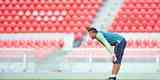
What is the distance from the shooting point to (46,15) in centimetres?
1594

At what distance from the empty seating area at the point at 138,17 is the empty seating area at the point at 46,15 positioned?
0.99m

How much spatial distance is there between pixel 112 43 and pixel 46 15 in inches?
328

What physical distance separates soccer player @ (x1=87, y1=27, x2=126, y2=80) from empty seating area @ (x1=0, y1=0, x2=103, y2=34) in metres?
6.98

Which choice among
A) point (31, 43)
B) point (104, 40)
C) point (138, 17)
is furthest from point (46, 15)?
point (104, 40)

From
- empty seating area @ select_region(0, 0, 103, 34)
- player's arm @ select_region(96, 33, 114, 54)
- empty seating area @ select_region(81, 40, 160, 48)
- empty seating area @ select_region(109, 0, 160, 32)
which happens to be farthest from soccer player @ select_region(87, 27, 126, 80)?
empty seating area @ select_region(0, 0, 103, 34)

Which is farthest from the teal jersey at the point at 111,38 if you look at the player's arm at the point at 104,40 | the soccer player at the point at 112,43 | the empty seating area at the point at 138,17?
the empty seating area at the point at 138,17

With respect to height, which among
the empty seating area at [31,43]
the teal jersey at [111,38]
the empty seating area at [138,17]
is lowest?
the empty seating area at [31,43]

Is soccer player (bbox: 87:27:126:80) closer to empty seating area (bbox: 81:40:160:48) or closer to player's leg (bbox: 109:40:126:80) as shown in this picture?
Answer: player's leg (bbox: 109:40:126:80)

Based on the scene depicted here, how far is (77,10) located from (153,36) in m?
4.06

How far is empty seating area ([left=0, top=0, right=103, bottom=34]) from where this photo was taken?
15.1m

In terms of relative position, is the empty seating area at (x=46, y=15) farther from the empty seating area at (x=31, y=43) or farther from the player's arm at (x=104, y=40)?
the player's arm at (x=104, y=40)

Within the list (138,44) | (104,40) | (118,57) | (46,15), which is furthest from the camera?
(46,15)

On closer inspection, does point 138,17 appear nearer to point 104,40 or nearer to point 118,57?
point 118,57

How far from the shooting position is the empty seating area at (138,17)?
14820mm
